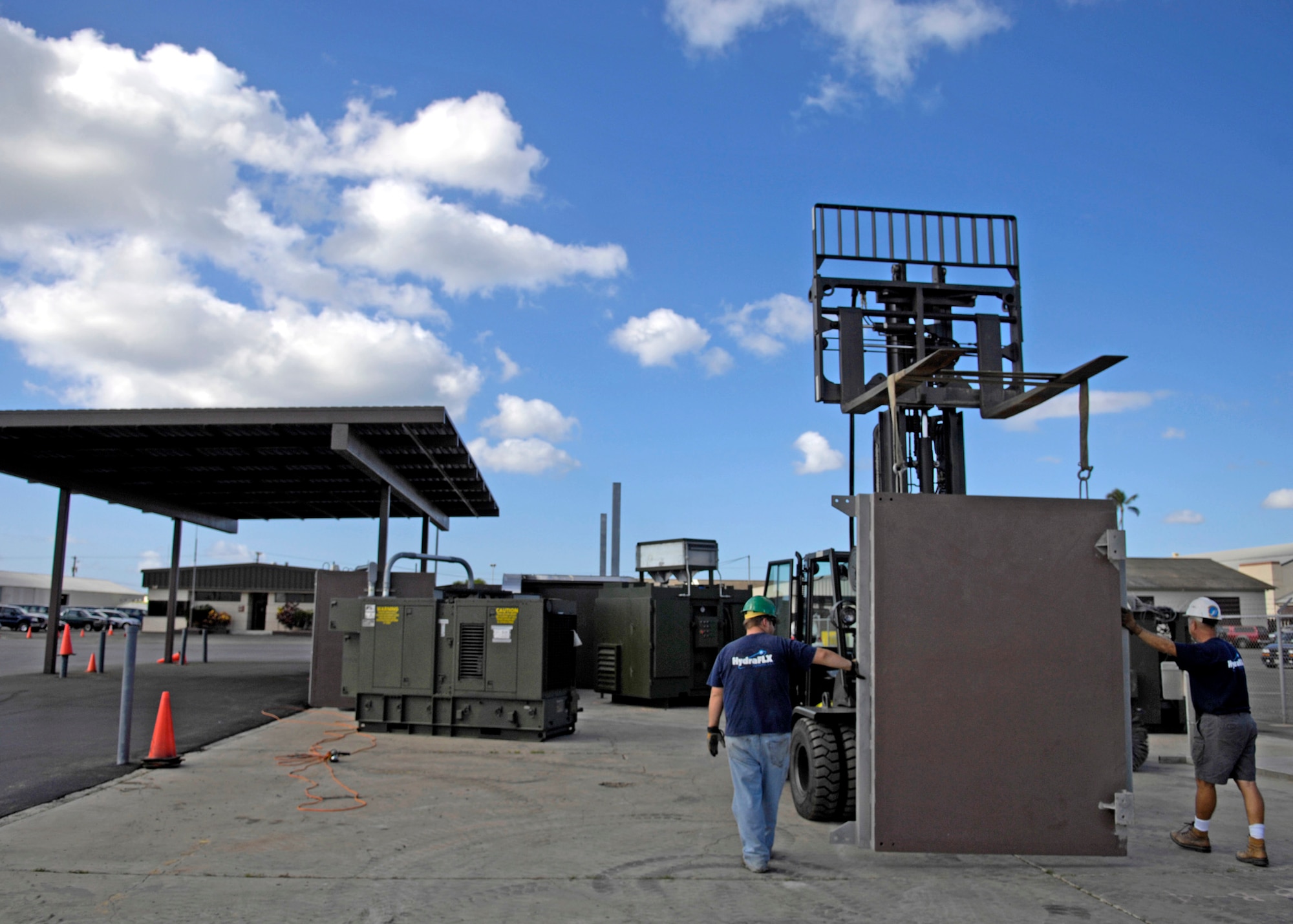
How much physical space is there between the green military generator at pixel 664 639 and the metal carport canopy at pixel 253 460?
15.0 feet

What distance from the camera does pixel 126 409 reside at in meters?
15.8

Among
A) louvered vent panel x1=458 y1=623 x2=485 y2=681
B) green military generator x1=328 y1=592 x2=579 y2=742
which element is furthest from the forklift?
louvered vent panel x1=458 y1=623 x2=485 y2=681

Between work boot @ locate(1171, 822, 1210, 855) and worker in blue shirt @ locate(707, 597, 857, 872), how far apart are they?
2813mm

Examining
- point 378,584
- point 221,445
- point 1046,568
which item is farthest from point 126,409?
point 1046,568

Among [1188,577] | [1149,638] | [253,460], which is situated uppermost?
[253,460]

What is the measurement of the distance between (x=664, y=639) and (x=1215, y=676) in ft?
34.1

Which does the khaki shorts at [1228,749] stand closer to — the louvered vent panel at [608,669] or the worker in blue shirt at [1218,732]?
the worker in blue shirt at [1218,732]

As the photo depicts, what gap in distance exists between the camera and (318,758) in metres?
9.88

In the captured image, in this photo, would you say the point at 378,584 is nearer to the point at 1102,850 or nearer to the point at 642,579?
the point at 642,579

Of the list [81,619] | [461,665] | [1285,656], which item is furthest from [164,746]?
[81,619]

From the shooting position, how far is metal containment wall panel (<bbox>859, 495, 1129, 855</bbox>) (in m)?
5.93

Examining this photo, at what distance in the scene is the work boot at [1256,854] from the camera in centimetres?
616

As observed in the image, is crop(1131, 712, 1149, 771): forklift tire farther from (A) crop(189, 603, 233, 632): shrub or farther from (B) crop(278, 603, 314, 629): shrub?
(B) crop(278, 603, 314, 629): shrub

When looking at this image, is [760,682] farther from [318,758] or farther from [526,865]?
[318,758]
